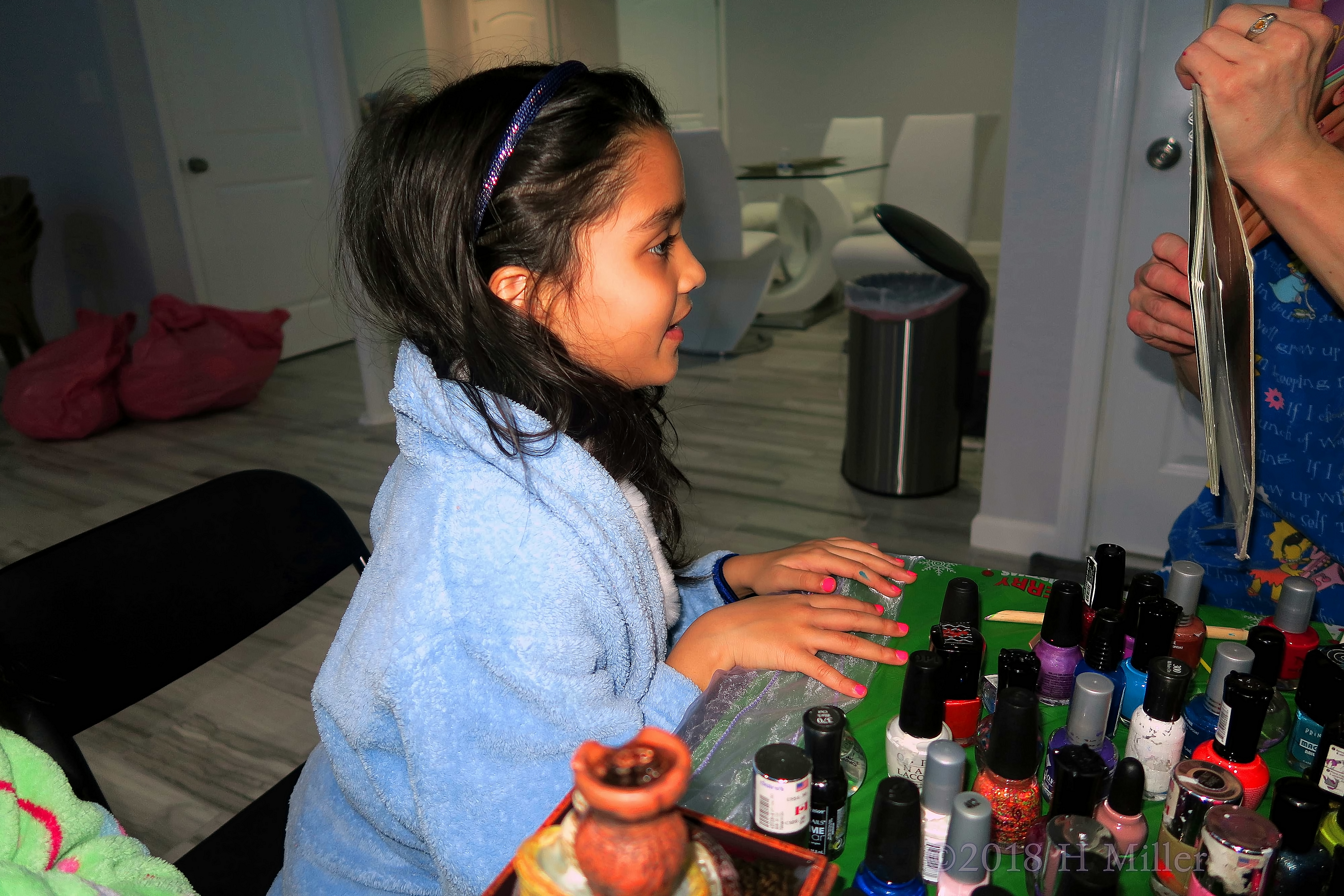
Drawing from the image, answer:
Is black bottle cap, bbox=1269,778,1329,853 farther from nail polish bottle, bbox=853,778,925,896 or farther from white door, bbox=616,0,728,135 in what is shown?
white door, bbox=616,0,728,135

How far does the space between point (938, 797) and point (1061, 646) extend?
23 cm

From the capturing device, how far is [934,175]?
452 centimetres

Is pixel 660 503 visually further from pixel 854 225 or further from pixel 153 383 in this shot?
pixel 854 225

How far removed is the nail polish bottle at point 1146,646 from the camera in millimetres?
621

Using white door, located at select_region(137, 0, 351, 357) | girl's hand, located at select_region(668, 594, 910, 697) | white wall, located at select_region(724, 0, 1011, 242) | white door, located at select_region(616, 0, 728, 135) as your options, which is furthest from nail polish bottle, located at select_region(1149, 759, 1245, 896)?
white door, located at select_region(616, 0, 728, 135)

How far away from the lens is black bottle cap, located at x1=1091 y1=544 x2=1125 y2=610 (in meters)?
0.69

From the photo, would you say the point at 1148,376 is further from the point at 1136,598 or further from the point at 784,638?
the point at 784,638

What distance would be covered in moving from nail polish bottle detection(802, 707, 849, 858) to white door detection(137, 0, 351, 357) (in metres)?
3.46

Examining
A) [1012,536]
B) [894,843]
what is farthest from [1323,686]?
[1012,536]

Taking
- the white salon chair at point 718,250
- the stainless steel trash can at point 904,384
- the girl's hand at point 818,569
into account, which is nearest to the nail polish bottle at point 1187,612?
the girl's hand at point 818,569

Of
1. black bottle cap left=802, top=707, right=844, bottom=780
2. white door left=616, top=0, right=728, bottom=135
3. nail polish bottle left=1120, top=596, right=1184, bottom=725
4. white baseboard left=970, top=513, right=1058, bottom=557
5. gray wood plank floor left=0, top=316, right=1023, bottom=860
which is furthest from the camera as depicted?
white door left=616, top=0, right=728, bottom=135

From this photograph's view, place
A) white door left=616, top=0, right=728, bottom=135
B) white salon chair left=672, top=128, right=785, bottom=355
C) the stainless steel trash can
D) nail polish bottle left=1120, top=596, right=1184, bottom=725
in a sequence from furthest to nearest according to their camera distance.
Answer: white door left=616, top=0, right=728, bottom=135
white salon chair left=672, top=128, right=785, bottom=355
the stainless steel trash can
nail polish bottle left=1120, top=596, right=1184, bottom=725

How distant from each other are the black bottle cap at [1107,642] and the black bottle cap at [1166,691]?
0.08 meters

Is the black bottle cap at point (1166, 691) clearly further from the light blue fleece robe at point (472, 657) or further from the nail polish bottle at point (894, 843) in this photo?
the light blue fleece robe at point (472, 657)
